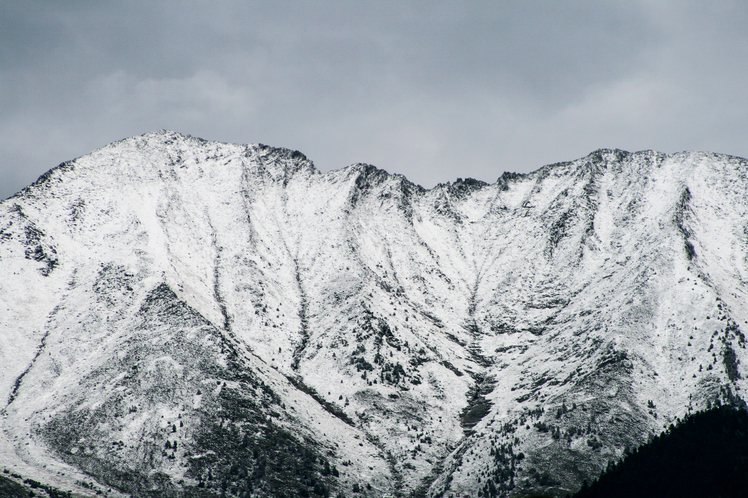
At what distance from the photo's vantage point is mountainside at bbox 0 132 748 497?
9044 centimetres

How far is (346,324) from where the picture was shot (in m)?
124

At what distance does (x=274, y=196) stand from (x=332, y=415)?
8789 centimetres

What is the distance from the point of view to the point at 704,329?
10838cm

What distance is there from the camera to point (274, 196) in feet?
588

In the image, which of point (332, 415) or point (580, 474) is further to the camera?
point (332, 415)

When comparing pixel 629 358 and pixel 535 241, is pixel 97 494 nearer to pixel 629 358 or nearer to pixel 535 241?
pixel 629 358

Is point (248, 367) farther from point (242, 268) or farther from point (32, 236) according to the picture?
point (32, 236)

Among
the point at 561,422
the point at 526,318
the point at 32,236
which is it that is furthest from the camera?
→ the point at 526,318

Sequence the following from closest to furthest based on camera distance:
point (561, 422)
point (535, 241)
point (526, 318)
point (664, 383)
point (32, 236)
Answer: point (561, 422)
point (664, 383)
point (32, 236)
point (526, 318)
point (535, 241)

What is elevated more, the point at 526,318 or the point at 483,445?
the point at 526,318

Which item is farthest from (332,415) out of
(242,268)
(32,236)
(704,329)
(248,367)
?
(32,236)

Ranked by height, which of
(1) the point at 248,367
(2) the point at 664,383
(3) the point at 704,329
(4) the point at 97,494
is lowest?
(4) the point at 97,494

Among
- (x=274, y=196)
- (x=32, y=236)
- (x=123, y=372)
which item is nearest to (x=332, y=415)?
(x=123, y=372)

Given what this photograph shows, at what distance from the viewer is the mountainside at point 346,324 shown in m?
90.4
